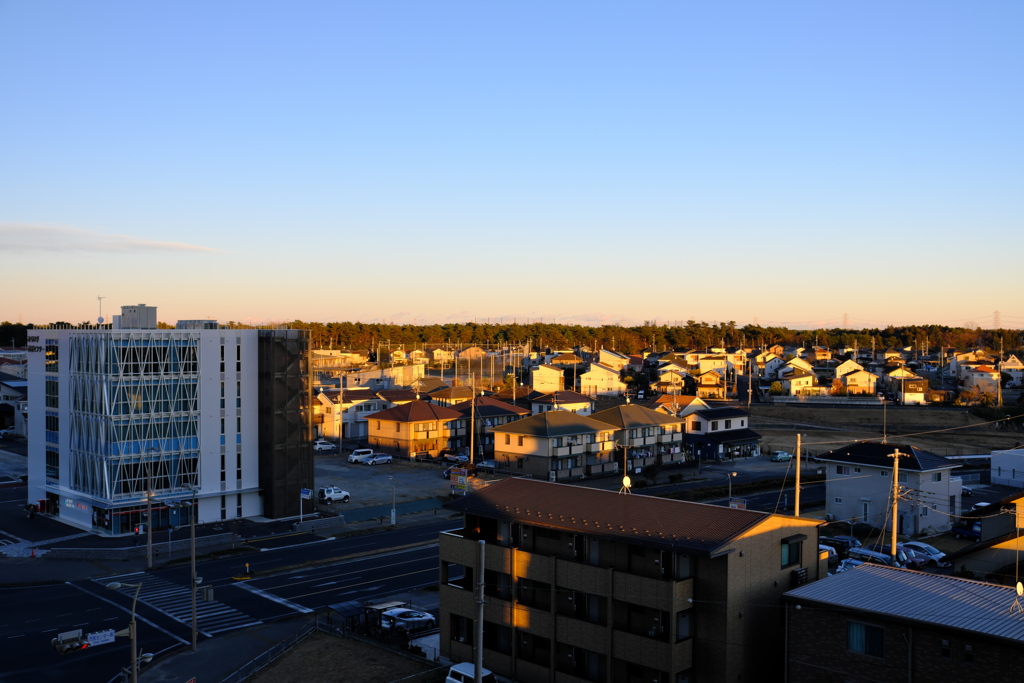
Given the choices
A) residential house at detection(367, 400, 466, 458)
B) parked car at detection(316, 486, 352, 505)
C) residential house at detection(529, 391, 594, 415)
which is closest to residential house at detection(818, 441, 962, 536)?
parked car at detection(316, 486, 352, 505)

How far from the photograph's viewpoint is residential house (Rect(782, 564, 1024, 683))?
16.2 m

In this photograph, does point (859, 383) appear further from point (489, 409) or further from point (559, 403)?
point (489, 409)

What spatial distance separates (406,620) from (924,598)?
15850 millimetres

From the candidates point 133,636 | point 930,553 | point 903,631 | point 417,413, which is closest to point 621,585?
point 903,631

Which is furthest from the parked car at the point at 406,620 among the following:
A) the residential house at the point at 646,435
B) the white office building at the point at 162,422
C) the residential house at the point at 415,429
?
the residential house at the point at 415,429

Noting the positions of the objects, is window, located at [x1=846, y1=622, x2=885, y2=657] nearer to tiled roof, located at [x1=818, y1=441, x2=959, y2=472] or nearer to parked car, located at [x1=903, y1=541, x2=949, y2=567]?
parked car, located at [x1=903, y1=541, x2=949, y2=567]

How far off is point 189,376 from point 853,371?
322 feet

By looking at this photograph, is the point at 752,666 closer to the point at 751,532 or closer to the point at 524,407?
the point at 751,532

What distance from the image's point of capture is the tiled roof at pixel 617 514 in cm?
2000

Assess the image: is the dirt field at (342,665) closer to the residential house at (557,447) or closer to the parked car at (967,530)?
the parked car at (967,530)

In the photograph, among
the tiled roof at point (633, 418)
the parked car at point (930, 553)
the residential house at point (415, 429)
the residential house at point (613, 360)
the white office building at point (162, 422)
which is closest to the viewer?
the parked car at point (930, 553)

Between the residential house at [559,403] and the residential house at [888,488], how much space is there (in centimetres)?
3740

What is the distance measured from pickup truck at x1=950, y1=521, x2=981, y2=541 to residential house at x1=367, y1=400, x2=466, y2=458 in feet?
126

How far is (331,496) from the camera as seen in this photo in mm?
48812
